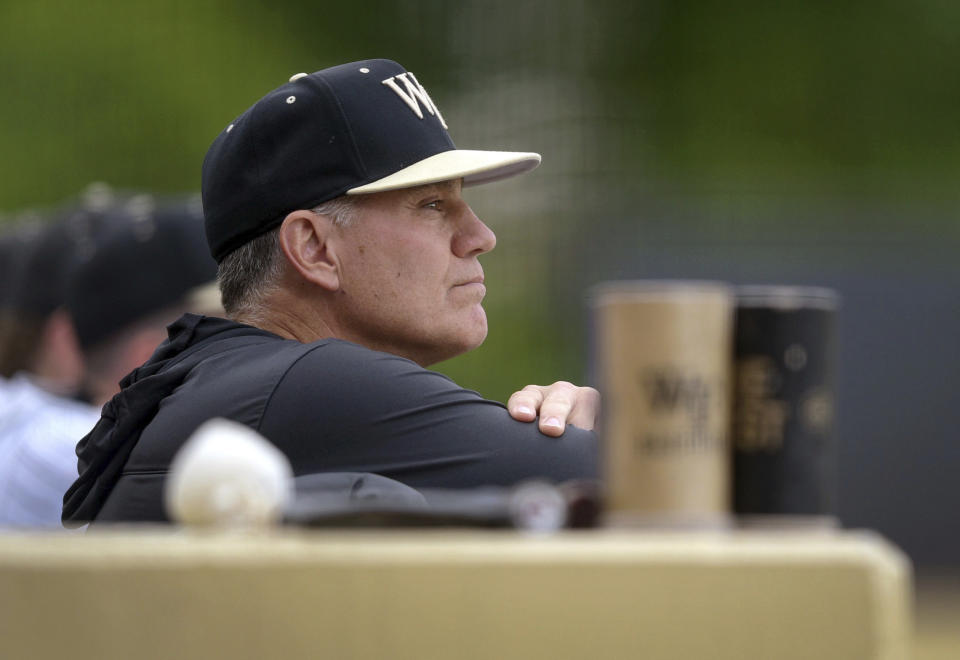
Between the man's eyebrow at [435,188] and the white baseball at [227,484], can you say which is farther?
the man's eyebrow at [435,188]

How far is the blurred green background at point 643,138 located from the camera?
9.26 metres

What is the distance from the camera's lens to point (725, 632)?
1312mm

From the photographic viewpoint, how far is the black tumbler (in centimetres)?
153

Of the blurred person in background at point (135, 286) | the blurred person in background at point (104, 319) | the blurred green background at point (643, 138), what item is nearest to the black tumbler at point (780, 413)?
the blurred person in background at point (104, 319)

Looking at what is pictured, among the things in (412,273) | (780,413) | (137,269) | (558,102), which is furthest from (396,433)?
(558,102)

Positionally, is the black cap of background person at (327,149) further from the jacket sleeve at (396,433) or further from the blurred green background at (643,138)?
the blurred green background at (643,138)

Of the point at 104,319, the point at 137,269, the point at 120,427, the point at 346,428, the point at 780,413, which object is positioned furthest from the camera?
the point at 104,319

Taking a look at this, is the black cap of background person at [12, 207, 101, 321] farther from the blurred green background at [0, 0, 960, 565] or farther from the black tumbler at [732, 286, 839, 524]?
the black tumbler at [732, 286, 839, 524]

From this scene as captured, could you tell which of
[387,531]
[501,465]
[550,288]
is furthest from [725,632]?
[550,288]

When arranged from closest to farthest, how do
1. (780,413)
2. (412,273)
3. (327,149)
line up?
1. (780,413)
2. (327,149)
3. (412,273)

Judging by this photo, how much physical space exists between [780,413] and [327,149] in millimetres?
1407

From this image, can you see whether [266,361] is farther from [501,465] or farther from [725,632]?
[725,632]

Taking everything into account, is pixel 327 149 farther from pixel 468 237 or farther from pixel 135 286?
pixel 135 286

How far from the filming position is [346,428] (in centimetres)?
235
